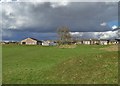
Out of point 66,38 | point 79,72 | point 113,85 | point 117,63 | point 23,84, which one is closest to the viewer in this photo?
point 113,85

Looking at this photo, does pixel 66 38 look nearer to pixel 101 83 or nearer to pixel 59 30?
pixel 59 30

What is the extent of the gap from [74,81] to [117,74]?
2.90 meters

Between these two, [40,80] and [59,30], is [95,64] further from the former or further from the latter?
[59,30]

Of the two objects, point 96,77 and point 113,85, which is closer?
point 113,85

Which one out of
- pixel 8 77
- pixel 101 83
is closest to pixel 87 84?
pixel 101 83

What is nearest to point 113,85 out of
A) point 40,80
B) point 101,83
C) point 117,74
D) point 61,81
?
point 101,83

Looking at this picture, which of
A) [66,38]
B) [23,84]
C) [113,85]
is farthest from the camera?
[66,38]

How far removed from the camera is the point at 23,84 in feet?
55.2

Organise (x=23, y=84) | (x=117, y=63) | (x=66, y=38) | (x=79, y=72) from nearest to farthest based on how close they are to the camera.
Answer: (x=23, y=84) → (x=79, y=72) → (x=117, y=63) → (x=66, y=38)

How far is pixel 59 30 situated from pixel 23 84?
120518 mm

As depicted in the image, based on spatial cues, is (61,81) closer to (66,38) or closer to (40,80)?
(40,80)

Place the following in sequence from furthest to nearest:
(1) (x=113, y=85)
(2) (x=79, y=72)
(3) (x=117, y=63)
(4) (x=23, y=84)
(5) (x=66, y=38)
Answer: (5) (x=66, y=38)
(3) (x=117, y=63)
(2) (x=79, y=72)
(4) (x=23, y=84)
(1) (x=113, y=85)

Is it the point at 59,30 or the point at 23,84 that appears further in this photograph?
the point at 59,30

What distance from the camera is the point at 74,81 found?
1689cm
